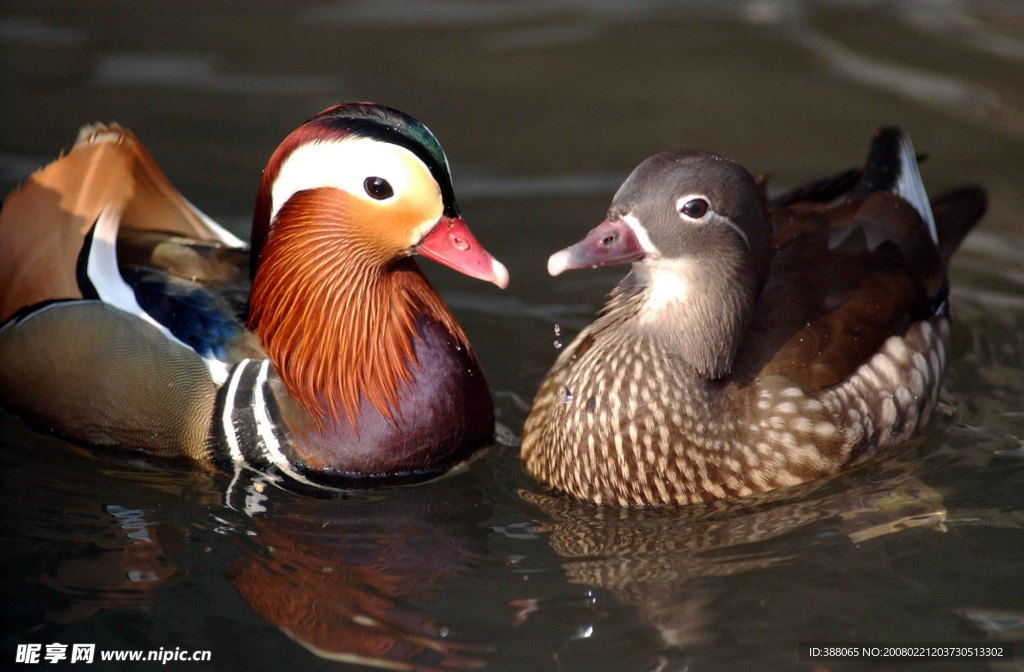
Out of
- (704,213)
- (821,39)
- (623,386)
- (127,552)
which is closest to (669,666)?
(623,386)

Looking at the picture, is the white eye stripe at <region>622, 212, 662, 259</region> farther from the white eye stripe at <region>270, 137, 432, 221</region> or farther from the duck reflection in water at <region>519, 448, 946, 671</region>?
the duck reflection in water at <region>519, 448, 946, 671</region>

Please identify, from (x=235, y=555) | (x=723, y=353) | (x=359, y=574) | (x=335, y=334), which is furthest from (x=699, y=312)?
(x=235, y=555)

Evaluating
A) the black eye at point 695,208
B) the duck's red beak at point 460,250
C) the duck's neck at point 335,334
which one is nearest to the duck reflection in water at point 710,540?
the duck's neck at point 335,334

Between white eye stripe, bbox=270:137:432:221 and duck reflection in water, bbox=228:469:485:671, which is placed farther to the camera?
white eye stripe, bbox=270:137:432:221

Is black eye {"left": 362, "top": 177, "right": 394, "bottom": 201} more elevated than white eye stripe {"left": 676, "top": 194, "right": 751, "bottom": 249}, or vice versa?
white eye stripe {"left": 676, "top": 194, "right": 751, "bottom": 249}

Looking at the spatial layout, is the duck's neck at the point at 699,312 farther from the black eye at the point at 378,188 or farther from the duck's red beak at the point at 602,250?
the black eye at the point at 378,188

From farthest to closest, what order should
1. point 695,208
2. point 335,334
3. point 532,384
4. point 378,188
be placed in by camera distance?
point 532,384, point 335,334, point 378,188, point 695,208

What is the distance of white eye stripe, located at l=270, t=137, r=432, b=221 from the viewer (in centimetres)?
358

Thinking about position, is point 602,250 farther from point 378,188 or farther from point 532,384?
point 532,384

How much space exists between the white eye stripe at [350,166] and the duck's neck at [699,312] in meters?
0.75

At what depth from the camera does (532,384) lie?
185 inches

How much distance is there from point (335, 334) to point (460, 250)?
484mm

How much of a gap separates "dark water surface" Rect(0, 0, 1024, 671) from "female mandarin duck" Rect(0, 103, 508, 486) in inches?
6.1

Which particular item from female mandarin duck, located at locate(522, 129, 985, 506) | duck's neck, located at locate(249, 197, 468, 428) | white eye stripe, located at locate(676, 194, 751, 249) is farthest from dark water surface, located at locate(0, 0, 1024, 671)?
white eye stripe, located at locate(676, 194, 751, 249)
